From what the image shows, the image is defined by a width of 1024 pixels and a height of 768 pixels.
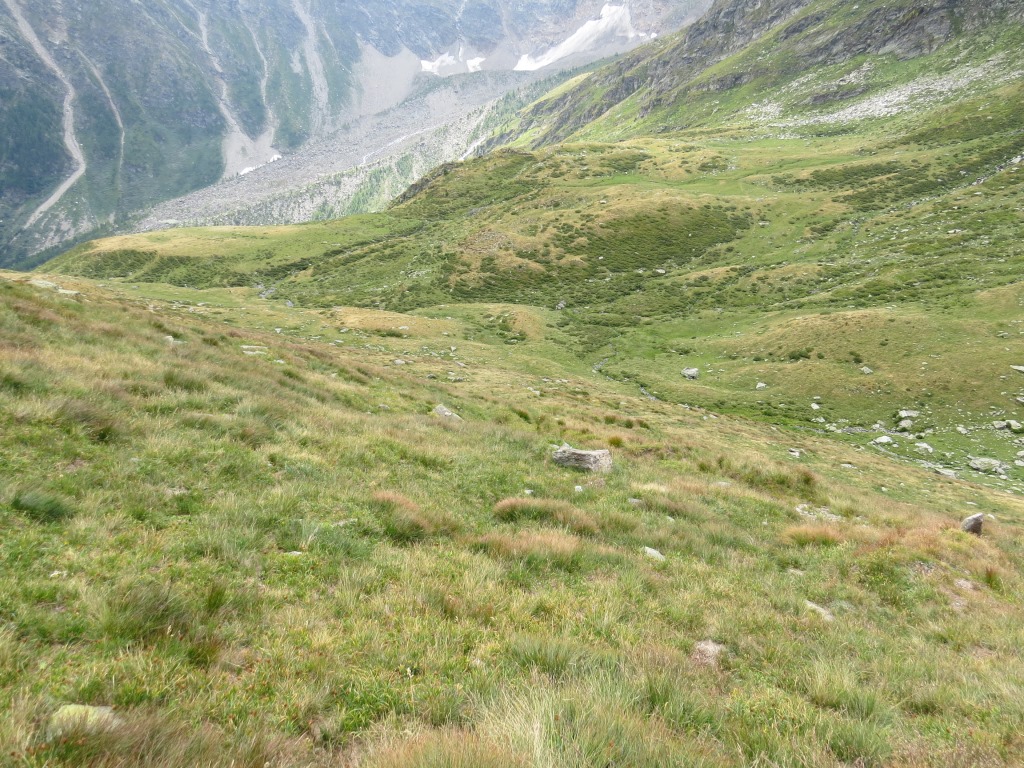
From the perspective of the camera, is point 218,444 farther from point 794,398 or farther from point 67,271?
point 67,271

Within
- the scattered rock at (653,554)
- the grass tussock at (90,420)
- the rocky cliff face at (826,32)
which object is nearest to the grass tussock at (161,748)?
the scattered rock at (653,554)

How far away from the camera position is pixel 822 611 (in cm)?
720

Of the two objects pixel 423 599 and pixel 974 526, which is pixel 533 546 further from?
pixel 974 526

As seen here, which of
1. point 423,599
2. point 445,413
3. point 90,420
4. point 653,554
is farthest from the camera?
point 445,413

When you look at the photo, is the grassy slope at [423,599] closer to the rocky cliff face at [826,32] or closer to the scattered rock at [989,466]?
the scattered rock at [989,466]

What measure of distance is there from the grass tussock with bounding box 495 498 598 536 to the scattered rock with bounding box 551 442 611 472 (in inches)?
156

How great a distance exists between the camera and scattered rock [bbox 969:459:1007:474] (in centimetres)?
2341

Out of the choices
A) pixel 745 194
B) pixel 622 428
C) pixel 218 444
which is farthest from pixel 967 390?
pixel 745 194

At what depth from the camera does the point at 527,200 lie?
89.6 meters

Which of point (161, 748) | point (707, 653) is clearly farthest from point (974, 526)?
point (161, 748)

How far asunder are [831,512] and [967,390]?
78.9 ft

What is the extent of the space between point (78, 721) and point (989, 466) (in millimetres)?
33973

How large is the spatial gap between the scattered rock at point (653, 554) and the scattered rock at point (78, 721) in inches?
295

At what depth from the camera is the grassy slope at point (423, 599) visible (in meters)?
3.32
